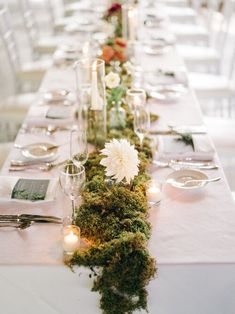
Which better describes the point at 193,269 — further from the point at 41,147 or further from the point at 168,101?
the point at 168,101

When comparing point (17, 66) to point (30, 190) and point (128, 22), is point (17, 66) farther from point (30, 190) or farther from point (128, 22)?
point (30, 190)

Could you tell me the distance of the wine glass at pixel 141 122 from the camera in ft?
6.57

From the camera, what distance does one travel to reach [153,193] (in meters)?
1.71

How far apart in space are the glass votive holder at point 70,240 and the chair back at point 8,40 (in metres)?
2.49

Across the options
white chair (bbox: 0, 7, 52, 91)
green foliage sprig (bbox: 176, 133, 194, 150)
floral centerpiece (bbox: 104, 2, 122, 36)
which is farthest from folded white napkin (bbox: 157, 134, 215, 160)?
white chair (bbox: 0, 7, 52, 91)

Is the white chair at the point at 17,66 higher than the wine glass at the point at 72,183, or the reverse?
the wine glass at the point at 72,183

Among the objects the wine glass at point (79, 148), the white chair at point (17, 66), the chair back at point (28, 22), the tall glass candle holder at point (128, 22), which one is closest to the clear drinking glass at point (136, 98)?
the wine glass at point (79, 148)

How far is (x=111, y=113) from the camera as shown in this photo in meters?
2.19

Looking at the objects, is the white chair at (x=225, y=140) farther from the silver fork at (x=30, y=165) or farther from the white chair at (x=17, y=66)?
the white chair at (x=17, y=66)

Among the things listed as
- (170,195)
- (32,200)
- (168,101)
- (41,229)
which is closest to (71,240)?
(41,229)

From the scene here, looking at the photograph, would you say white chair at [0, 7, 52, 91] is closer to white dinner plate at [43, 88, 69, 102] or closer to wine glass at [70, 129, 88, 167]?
white dinner plate at [43, 88, 69, 102]

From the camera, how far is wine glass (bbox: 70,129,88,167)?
1.81m

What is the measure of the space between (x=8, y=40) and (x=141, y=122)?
2.17 meters

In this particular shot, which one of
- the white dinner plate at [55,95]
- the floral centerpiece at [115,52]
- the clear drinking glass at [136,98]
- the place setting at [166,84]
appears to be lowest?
the place setting at [166,84]
